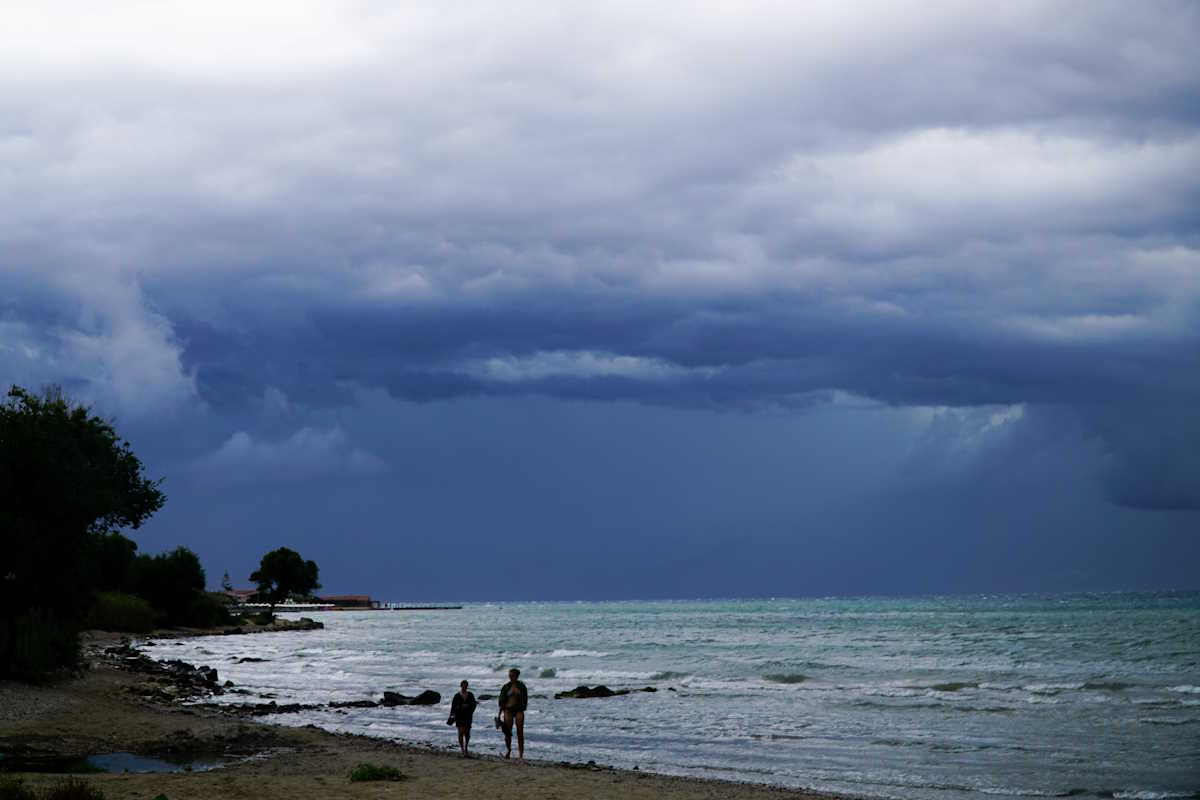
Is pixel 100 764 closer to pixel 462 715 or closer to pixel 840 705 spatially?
pixel 462 715

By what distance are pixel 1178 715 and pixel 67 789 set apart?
3121cm

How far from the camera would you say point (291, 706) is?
39.0 metres

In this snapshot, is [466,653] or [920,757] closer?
[920,757]

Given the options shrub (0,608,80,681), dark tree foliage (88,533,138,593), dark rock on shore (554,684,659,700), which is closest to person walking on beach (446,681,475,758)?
shrub (0,608,80,681)

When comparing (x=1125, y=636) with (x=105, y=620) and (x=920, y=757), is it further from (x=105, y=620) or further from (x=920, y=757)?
(x=105, y=620)

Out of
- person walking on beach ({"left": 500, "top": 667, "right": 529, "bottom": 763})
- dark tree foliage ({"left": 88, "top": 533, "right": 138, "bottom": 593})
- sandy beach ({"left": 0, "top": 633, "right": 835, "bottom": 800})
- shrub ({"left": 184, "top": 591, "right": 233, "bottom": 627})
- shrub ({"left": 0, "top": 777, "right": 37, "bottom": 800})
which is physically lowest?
shrub ({"left": 184, "top": 591, "right": 233, "bottom": 627})

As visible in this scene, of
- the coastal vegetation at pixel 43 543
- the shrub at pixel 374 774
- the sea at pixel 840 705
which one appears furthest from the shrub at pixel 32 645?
the shrub at pixel 374 774

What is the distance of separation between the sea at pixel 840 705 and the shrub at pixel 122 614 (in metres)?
13.9

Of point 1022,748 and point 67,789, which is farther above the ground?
point 67,789

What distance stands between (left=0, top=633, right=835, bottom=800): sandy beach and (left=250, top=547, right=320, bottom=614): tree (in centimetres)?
15994

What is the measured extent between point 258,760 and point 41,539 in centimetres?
1822

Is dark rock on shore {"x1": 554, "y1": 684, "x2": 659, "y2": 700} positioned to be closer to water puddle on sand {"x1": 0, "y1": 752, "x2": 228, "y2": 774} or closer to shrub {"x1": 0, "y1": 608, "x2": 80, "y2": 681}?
shrub {"x1": 0, "y1": 608, "x2": 80, "y2": 681}

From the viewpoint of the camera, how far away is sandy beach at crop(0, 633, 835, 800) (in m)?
20.1

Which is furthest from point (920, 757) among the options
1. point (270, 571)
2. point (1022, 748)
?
point (270, 571)
